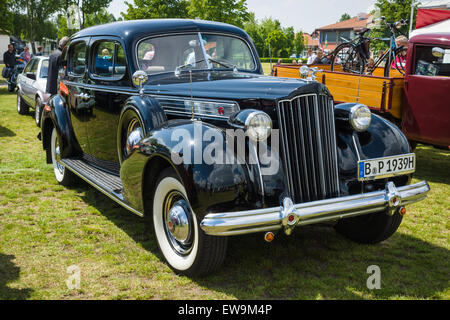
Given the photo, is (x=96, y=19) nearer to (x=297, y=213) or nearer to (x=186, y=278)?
(x=186, y=278)

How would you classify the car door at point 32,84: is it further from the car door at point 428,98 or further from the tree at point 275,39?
the car door at point 428,98

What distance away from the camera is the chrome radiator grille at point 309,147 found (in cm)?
306

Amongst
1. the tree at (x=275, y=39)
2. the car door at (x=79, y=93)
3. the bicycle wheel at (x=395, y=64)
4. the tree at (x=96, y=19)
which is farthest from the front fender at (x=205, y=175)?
the tree at (x=96, y=19)

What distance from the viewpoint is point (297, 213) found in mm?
2738

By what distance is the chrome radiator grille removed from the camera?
3057mm

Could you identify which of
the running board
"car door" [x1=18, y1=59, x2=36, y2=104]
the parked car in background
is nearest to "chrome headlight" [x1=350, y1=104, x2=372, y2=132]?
the running board

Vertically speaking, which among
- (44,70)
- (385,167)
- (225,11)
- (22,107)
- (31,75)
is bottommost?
(22,107)

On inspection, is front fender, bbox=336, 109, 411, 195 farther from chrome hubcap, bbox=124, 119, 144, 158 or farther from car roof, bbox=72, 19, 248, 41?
car roof, bbox=72, 19, 248, 41

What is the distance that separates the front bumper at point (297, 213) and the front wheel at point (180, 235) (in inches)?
12.2

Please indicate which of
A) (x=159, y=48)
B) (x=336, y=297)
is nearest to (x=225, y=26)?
(x=159, y=48)

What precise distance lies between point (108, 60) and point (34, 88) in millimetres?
6532

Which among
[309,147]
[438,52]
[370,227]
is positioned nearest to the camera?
[309,147]

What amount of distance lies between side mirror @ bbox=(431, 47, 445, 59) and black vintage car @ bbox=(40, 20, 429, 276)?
3.26 metres

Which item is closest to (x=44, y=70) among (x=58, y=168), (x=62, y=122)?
(x=58, y=168)
